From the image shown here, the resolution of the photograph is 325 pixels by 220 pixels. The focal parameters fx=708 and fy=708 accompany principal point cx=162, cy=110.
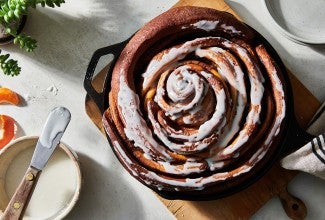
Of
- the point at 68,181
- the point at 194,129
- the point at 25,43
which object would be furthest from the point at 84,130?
the point at 194,129

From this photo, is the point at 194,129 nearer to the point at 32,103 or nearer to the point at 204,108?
the point at 204,108

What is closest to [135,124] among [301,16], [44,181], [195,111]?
[195,111]

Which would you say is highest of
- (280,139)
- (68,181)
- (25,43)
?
(280,139)

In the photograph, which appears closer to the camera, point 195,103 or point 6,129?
point 195,103

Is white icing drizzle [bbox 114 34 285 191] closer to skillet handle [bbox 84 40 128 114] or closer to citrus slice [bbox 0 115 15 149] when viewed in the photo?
skillet handle [bbox 84 40 128 114]

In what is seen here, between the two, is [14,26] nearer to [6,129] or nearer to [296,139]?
[6,129]

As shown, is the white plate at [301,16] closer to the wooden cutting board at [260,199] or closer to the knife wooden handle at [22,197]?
the wooden cutting board at [260,199]

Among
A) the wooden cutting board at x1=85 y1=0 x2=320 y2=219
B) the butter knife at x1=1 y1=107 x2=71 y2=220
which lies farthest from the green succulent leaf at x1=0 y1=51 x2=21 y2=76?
the wooden cutting board at x1=85 y1=0 x2=320 y2=219

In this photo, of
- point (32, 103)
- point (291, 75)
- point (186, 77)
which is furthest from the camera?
point (32, 103)
